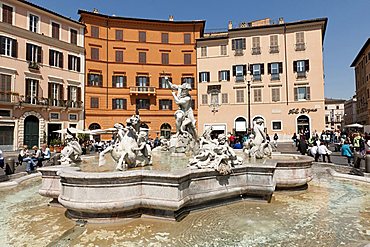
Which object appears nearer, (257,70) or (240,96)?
(257,70)

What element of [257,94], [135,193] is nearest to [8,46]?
[135,193]

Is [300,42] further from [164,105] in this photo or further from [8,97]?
[8,97]

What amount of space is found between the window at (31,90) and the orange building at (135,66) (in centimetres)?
621

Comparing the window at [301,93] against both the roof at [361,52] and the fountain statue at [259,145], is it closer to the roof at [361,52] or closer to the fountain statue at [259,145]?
the roof at [361,52]

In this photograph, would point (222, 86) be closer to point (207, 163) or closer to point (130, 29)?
point (130, 29)

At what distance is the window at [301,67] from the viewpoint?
3259cm

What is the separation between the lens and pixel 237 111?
34719 mm

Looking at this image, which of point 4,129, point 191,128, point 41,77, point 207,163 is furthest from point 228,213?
point 41,77

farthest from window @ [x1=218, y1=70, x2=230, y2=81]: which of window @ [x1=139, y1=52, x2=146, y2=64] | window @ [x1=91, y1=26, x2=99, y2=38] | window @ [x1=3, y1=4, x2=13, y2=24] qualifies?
window @ [x1=3, y1=4, x2=13, y2=24]

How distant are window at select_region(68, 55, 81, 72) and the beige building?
50.7 ft

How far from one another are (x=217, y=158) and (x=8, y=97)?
2662 centimetres

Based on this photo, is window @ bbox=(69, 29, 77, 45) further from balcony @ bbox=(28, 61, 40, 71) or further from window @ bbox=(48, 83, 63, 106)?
window @ bbox=(48, 83, 63, 106)

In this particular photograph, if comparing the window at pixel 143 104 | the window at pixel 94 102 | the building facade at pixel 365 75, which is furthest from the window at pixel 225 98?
the building facade at pixel 365 75

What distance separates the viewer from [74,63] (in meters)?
32.0
